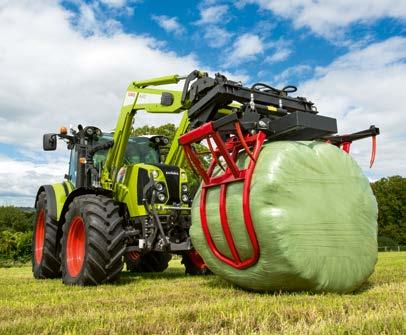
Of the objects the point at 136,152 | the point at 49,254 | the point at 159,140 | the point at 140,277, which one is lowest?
the point at 140,277

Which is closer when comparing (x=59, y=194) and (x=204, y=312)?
(x=204, y=312)

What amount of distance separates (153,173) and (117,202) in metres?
0.81

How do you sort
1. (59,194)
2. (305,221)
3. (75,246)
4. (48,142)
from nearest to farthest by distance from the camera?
(305,221) → (75,246) → (48,142) → (59,194)

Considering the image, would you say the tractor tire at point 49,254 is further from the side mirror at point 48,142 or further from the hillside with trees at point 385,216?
the hillside with trees at point 385,216

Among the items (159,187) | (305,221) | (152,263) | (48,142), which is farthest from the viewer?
(152,263)

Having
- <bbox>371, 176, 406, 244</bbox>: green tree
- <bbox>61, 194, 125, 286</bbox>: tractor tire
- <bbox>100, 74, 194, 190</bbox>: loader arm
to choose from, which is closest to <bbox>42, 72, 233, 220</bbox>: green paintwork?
<bbox>100, 74, 194, 190</bbox>: loader arm

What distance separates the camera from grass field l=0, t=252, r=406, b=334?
3246 millimetres

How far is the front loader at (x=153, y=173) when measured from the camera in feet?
17.8

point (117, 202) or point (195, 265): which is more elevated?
point (117, 202)

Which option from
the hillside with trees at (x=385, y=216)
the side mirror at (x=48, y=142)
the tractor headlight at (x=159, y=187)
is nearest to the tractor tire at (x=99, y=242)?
the tractor headlight at (x=159, y=187)

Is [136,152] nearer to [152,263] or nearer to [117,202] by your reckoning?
[117,202]

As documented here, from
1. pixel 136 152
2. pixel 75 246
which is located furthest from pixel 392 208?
pixel 75 246

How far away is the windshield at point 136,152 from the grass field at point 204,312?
3251mm

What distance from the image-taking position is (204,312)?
379 centimetres
